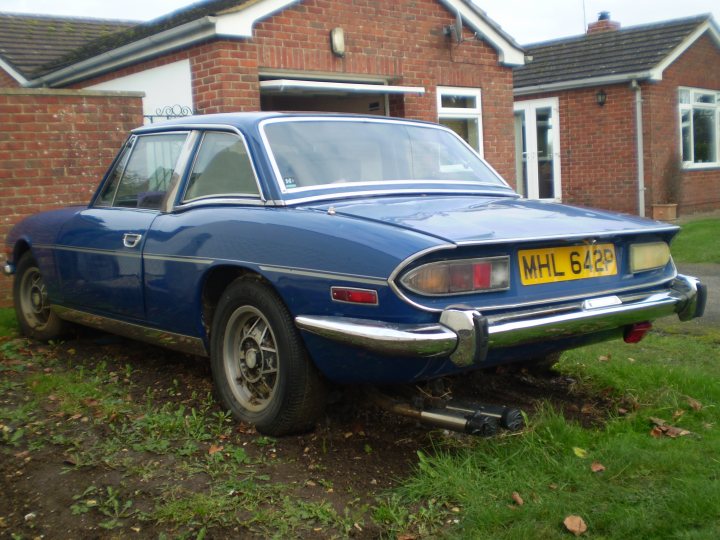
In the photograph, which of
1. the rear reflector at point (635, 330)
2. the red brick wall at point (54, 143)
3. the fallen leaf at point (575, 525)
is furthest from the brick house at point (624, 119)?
the fallen leaf at point (575, 525)

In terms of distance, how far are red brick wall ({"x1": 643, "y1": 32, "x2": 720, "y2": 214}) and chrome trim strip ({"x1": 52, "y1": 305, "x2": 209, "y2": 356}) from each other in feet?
45.9

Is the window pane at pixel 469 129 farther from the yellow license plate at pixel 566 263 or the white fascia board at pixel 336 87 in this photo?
the yellow license plate at pixel 566 263

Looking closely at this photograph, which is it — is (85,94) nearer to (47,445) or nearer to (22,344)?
(22,344)

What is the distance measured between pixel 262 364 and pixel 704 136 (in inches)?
703

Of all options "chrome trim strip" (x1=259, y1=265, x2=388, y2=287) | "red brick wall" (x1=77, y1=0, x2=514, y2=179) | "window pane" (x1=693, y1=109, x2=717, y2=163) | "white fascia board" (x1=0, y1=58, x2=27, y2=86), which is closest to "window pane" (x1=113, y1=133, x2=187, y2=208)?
"chrome trim strip" (x1=259, y1=265, x2=388, y2=287)

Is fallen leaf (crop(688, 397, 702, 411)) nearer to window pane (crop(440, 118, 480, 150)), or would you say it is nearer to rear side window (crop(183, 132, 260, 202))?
rear side window (crop(183, 132, 260, 202))

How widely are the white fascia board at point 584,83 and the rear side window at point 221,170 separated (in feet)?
46.0

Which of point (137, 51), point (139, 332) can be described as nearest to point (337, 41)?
point (137, 51)

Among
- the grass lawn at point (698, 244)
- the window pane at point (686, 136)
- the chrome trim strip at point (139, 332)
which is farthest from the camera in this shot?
the window pane at point (686, 136)

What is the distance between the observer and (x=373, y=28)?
11.5 meters

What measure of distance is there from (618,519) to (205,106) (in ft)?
25.8

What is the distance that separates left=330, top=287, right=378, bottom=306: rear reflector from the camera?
11.2ft

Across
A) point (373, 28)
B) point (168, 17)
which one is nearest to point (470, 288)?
point (373, 28)

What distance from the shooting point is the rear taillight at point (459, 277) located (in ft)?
11.1
